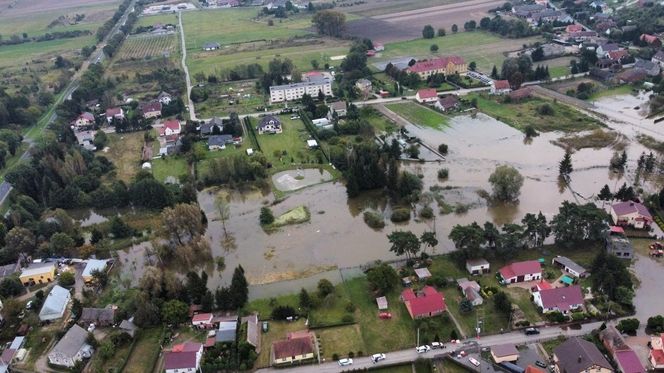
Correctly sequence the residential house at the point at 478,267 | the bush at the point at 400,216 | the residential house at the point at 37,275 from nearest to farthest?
the residential house at the point at 478,267 < the residential house at the point at 37,275 < the bush at the point at 400,216

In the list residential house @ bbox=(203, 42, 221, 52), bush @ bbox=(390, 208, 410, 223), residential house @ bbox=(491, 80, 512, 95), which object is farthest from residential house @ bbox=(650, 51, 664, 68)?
residential house @ bbox=(203, 42, 221, 52)

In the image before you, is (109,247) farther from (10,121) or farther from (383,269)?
(10,121)

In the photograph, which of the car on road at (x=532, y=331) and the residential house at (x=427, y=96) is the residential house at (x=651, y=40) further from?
the car on road at (x=532, y=331)

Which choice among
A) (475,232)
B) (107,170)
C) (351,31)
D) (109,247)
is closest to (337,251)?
(475,232)

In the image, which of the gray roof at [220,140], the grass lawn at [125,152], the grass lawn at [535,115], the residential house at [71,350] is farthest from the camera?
the gray roof at [220,140]

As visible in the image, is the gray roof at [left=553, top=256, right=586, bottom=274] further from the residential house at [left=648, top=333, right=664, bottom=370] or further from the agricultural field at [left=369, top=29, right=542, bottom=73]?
the agricultural field at [left=369, top=29, right=542, bottom=73]

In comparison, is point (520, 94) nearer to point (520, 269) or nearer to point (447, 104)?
point (447, 104)

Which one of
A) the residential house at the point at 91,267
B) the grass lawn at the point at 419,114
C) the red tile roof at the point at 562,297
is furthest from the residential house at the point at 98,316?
the grass lawn at the point at 419,114
